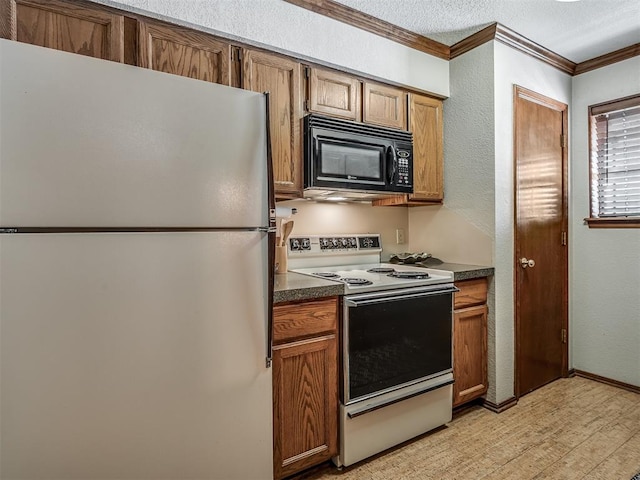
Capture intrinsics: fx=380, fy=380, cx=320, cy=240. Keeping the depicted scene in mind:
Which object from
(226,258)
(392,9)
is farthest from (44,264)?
(392,9)

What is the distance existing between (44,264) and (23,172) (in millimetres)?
255

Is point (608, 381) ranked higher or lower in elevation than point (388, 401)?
lower

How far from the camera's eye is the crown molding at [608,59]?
2.58 m

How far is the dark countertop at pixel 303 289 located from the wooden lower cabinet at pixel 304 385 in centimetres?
4

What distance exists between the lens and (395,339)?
1.95 meters

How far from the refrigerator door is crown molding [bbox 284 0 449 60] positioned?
1.40 meters

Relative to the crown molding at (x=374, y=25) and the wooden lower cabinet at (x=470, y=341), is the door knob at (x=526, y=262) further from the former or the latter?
the crown molding at (x=374, y=25)

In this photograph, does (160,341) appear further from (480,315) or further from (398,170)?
(480,315)

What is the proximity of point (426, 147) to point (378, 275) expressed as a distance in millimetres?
970

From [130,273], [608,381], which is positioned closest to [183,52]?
[130,273]

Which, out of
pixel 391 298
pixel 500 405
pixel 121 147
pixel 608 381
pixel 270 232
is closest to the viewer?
pixel 121 147

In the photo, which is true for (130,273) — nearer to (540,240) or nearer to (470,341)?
(470,341)

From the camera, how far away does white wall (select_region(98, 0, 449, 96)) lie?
1708 mm

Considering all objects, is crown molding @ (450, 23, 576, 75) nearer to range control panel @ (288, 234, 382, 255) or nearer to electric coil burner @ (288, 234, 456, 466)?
range control panel @ (288, 234, 382, 255)
